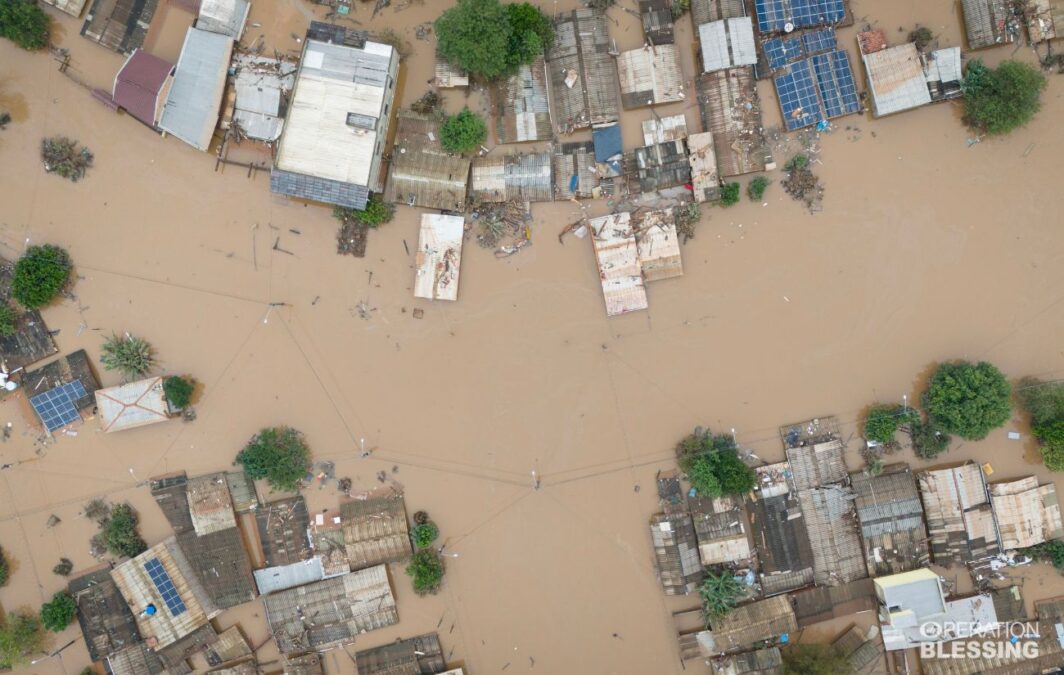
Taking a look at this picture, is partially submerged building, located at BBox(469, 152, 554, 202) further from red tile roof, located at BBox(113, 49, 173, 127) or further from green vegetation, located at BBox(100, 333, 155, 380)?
green vegetation, located at BBox(100, 333, 155, 380)

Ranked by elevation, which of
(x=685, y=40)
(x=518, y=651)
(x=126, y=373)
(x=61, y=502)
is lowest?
(x=518, y=651)

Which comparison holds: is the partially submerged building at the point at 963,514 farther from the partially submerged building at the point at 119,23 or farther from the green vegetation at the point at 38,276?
the partially submerged building at the point at 119,23

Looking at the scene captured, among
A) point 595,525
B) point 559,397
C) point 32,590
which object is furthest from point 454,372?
point 32,590

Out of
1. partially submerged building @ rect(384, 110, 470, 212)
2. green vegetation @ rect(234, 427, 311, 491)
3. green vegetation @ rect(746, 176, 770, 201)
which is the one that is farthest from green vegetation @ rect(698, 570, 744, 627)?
partially submerged building @ rect(384, 110, 470, 212)

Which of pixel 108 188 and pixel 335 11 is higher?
pixel 335 11

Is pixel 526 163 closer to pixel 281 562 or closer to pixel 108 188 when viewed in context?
pixel 108 188

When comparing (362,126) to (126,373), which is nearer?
(362,126)
